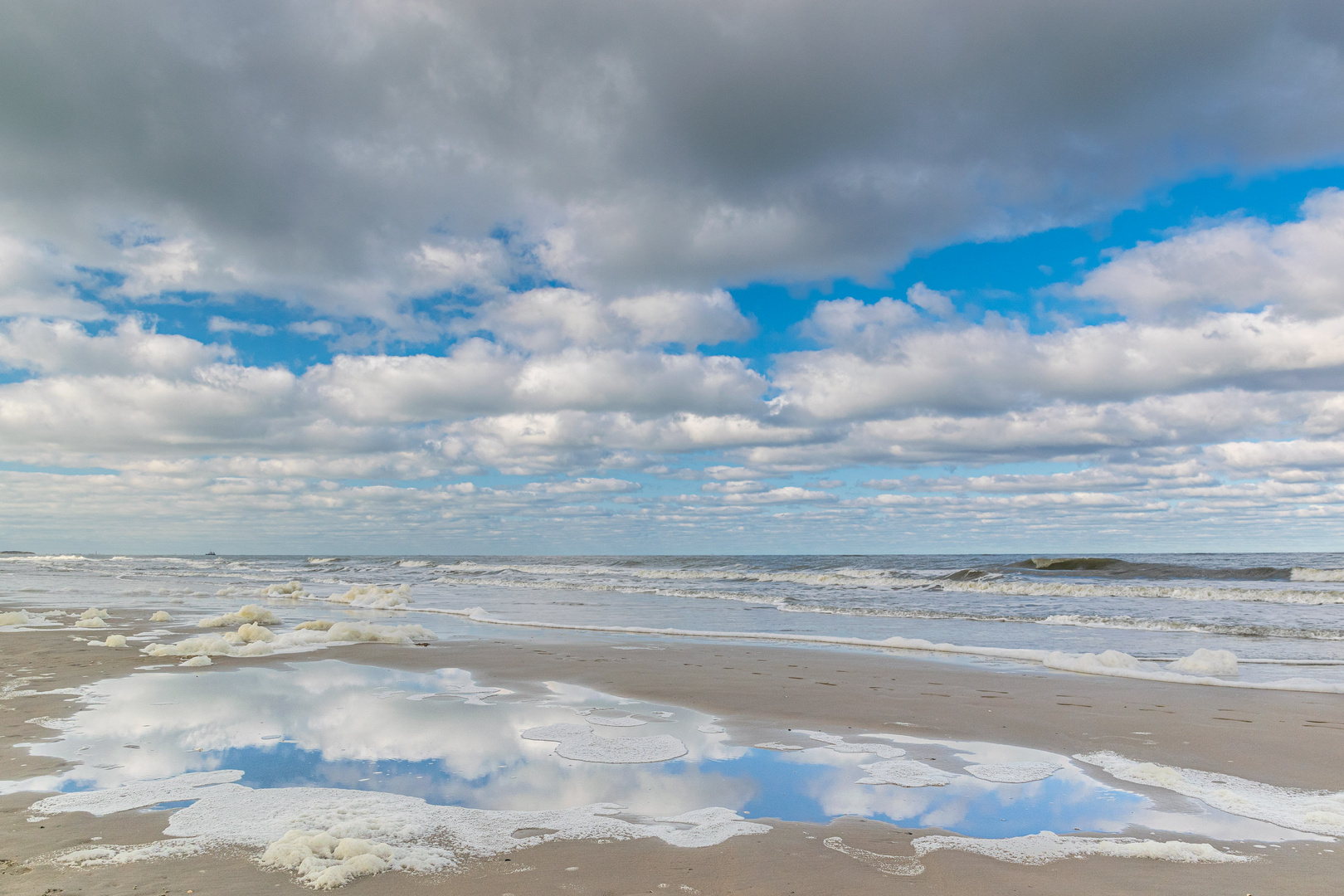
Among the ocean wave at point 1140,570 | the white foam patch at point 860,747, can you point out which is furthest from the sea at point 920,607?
the white foam patch at point 860,747

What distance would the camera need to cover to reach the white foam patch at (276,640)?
398 inches

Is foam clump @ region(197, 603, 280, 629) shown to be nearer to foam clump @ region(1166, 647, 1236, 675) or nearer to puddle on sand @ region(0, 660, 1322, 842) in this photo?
puddle on sand @ region(0, 660, 1322, 842)

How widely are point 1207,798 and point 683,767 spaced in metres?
3.25

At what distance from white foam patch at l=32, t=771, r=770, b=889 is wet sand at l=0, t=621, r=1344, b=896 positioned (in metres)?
0.10

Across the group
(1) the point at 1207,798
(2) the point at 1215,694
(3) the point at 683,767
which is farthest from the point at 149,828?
(2) the point at 1215,694

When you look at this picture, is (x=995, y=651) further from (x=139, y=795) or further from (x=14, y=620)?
(x=14, y=620)

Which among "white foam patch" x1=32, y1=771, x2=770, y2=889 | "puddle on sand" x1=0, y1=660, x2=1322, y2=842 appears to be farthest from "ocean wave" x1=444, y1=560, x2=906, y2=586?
"white foam patch" x1=32, y1=771, x2=770, y2=889

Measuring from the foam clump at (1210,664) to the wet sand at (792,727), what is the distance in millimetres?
927

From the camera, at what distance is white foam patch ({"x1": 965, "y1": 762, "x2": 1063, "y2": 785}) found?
15.9 feet

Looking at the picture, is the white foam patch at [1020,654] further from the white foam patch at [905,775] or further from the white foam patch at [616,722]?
the white foam patch at [616,722]

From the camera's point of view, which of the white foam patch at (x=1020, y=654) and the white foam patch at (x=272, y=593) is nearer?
the white foam patch at (x=1020, y=654)

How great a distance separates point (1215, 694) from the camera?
26.9ft

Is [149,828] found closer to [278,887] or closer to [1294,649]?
[278,887]

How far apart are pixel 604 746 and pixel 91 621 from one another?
13499 millimetres
